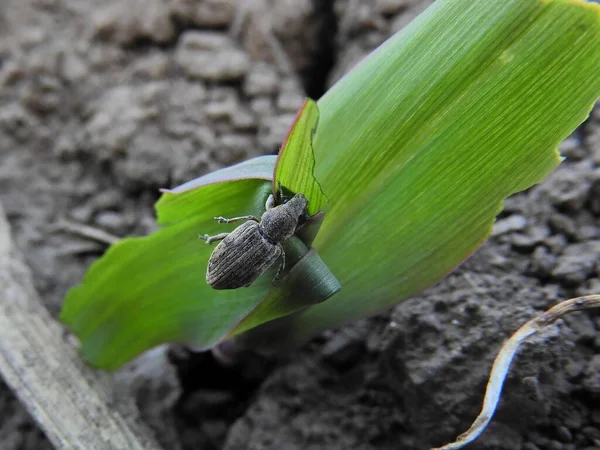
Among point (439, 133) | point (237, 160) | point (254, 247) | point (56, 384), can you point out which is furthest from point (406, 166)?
point (56, 384)

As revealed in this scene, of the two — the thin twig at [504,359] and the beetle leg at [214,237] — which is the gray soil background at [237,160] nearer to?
the thin twig at [504,359]

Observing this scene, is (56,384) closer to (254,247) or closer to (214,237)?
(214,237)

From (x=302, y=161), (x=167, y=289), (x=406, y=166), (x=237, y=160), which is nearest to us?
(x=302, y=161)

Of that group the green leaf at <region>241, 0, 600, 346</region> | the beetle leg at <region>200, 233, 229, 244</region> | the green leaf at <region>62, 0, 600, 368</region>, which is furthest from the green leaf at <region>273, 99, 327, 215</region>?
the beetle leg at <region>200, 233, 229, 244</region>

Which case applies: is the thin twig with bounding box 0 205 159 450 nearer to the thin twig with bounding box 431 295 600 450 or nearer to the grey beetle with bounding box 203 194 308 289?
the grey beetle with bounding box 203 194 308 289

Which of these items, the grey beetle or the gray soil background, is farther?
the gray soil background

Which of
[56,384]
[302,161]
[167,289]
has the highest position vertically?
[302,161]

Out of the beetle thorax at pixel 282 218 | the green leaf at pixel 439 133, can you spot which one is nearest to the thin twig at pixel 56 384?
the green leaf at pixel 439 133
